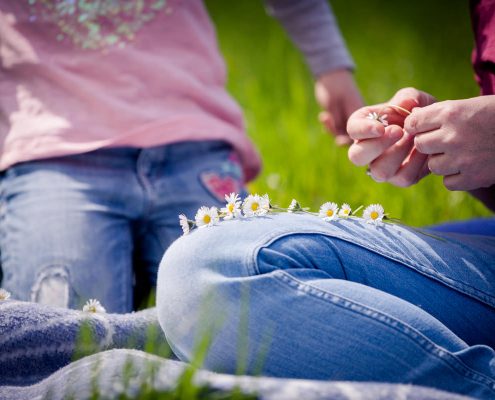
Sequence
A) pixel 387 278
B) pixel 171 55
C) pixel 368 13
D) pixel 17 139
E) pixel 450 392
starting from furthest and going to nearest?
pixel 368 13, pixel 171 55, pixel 17 139, pixel 387 278, pixel 450 392

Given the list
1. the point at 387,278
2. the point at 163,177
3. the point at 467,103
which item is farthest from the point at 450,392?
the point at 163,177

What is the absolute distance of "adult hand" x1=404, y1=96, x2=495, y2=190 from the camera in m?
0.86

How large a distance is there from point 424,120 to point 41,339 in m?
0.62

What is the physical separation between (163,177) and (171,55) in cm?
28

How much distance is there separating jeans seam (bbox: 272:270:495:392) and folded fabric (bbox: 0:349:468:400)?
5 centimetres

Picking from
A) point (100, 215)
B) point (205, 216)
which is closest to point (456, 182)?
point (205, 216)

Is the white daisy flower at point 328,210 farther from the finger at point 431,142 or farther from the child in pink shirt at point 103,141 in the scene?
the child in pink shirt at point 103,141

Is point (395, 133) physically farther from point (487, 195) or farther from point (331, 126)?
point (331, 126)

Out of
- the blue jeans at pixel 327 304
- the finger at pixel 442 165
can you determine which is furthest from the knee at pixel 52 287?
the finger at pixel 442 165

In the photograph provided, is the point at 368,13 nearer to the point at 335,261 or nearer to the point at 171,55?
the point at 171,55

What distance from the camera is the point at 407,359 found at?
78 centimetres

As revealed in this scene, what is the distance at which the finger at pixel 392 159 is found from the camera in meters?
0.96

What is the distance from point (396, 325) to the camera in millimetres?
787

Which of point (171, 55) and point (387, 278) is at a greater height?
point (171, 55)
